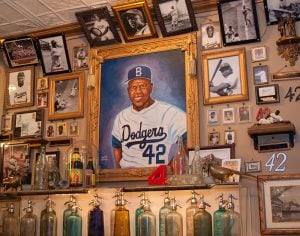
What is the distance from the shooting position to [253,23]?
2891 millimetres

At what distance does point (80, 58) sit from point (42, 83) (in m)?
0.38

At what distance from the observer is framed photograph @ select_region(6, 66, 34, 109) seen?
3.49m

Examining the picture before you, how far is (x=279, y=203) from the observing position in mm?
2633

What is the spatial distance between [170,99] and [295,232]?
1180 mm

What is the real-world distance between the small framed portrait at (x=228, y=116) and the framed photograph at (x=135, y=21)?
783mm

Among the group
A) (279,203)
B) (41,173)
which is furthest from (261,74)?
(41,173)

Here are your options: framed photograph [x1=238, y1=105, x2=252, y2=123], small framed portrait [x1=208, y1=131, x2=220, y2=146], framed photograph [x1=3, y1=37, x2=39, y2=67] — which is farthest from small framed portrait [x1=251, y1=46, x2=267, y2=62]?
framed photograph [x1=3, y1=37, x2=39, y2=67]

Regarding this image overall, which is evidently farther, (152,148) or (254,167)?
(152,148)

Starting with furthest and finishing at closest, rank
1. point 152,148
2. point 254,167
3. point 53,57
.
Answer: point 53,57
point 152,148
point 254,167

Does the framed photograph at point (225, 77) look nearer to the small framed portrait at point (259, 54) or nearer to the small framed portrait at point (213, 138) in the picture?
the small framed portrait at point (259, 54)

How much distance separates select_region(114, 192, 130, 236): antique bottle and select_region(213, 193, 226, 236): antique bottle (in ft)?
1.82

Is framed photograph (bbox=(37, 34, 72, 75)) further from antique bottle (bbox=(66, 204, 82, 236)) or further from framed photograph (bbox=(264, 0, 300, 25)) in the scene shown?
framed photograph (bbox=(264, 0, 300, 25))

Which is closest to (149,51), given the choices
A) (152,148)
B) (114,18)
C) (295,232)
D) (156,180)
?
(114,18)

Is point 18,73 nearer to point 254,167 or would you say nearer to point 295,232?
point 254,167
